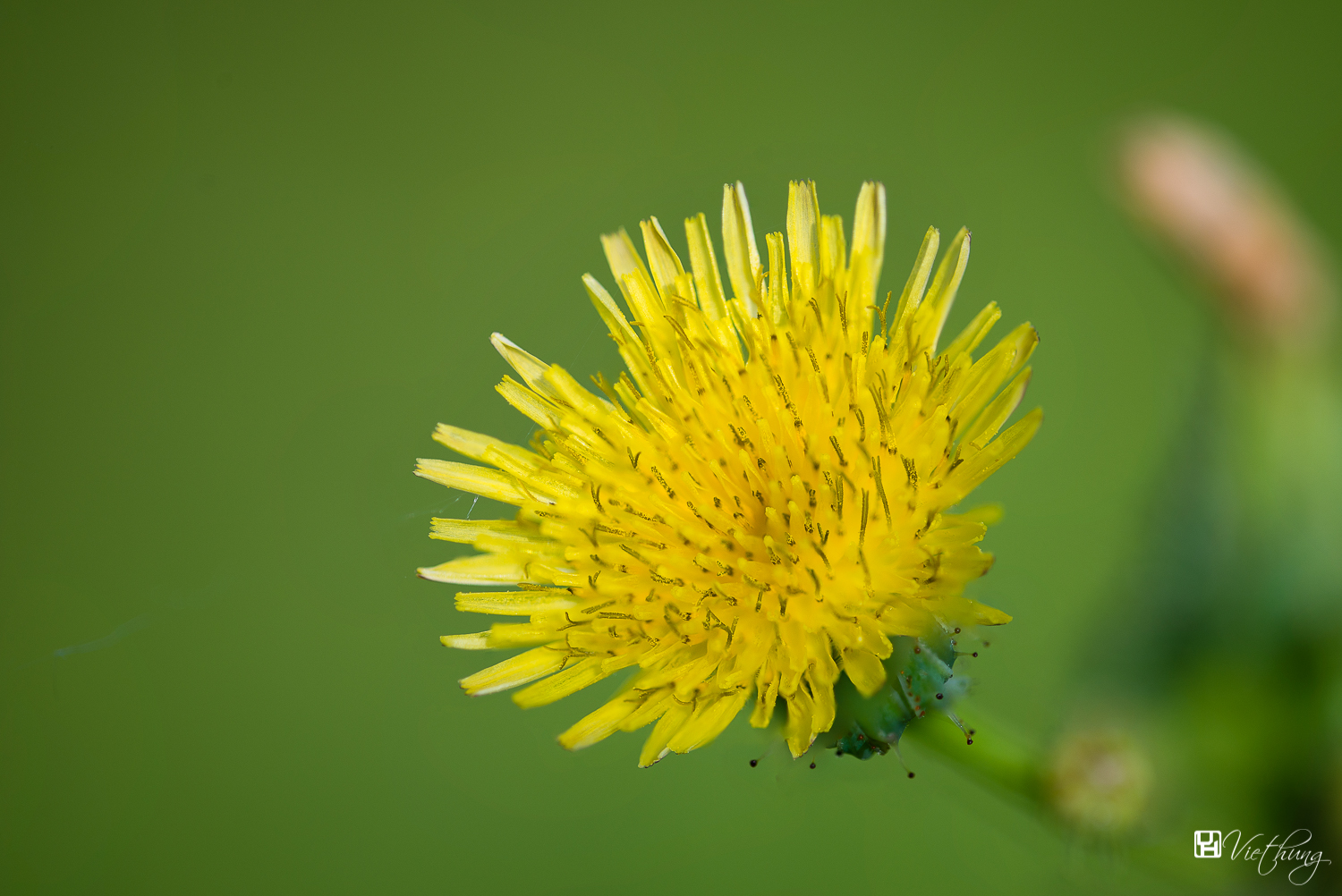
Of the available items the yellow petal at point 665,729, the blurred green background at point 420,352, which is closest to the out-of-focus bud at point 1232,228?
the blurred green background at point 420,352

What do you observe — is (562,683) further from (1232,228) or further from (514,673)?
(1232,228)

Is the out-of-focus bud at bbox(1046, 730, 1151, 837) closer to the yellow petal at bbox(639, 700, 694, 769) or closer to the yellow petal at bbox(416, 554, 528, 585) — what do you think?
the yellow petal at bbox(639, 700, 694, 769)

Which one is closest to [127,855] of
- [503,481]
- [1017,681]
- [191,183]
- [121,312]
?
[121,312]

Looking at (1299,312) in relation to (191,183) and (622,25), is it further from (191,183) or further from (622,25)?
(191,183)

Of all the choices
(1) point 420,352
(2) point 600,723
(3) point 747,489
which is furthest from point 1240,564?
(1) point 420,352

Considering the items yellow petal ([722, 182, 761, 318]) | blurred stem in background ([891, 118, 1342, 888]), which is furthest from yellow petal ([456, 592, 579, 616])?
blurred stem in background ([891, 118, 1342, 888])

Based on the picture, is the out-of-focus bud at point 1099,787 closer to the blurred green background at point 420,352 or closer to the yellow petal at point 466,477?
the blurred green background at point 420,352
